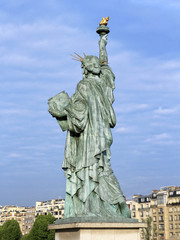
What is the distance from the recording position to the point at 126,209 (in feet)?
48.1

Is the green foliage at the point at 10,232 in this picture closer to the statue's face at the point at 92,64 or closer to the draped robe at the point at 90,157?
the draped robe at the point at 90,157

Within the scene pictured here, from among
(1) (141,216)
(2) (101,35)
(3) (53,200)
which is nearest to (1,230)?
(1) (141,216)

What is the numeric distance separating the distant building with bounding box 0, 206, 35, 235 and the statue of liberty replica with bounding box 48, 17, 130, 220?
394ft

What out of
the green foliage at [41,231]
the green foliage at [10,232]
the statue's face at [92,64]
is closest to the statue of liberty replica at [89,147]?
the statue's face at [92,64]

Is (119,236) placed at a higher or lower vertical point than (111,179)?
lower

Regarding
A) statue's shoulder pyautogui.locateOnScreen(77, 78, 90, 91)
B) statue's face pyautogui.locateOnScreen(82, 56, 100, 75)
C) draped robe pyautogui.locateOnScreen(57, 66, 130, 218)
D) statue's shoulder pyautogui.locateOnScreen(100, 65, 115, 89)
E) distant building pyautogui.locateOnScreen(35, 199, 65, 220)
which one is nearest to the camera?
draped robe pyautogui.locateOnScreen(57, 66, 130, 218)

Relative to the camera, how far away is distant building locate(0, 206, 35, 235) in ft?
436

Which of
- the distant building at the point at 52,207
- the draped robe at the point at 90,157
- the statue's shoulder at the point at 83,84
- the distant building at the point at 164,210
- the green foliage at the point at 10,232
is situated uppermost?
the distant building at the point at 52,207

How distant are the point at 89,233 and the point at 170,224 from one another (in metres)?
85.5

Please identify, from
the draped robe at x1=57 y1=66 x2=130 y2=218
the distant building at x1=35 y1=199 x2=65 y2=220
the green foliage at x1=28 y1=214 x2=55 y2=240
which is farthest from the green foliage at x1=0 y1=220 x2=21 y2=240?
the draped robe at x1=57 y1=66 x2=130 y2=218

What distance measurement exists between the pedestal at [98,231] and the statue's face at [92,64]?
5199 millimetres

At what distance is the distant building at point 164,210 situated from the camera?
307 feet

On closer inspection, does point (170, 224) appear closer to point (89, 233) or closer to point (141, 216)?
point (141, 216)

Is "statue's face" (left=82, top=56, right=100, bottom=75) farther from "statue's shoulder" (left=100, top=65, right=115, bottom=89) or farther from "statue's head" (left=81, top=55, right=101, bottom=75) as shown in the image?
"statue's shoulder" (left=100, top=65, right=115, bottom=89)
